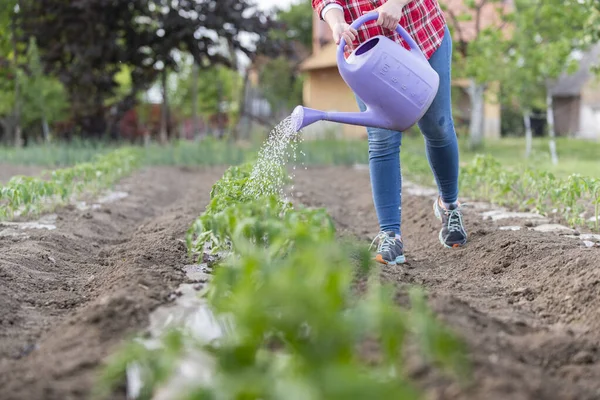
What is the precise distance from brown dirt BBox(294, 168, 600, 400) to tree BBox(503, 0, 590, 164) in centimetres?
898

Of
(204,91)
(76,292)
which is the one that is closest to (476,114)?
(76,292)

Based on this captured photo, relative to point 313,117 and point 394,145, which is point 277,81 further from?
point 313,117

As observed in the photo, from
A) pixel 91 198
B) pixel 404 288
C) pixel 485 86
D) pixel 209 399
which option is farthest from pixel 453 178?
pixel 485 86

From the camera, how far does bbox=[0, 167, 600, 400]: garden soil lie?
65.8 inches

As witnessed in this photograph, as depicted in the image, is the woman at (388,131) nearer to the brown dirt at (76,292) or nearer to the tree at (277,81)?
the brown dirt at (76,292)

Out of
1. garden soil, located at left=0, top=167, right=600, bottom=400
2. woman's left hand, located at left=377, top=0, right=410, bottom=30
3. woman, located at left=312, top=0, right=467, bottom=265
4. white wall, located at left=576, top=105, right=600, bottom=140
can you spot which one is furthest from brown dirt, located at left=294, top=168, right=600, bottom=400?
white wall, located at left=576, top=105, right=600, bottom=140

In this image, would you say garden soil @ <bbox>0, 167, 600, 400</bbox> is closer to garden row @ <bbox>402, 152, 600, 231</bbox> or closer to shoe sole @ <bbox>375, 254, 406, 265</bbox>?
shoe sole @ <bbox>375, 254, 406, 265</bbox>

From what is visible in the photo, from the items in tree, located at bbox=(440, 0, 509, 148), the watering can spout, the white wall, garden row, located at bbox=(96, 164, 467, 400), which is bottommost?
the white wall

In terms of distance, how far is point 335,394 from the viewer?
1.14 m

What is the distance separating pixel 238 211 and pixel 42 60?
1464 centimetres

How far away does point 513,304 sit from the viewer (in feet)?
9.27

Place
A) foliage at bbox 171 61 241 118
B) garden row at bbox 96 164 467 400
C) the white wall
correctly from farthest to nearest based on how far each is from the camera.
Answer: the white wall
foliage at bbox 171 61 241 118
garden row at bbox 96 164 467 400

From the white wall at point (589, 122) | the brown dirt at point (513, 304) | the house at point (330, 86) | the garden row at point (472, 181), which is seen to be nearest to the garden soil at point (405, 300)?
the brown dirt at point (513, 304)

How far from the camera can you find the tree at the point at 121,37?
14.8m
